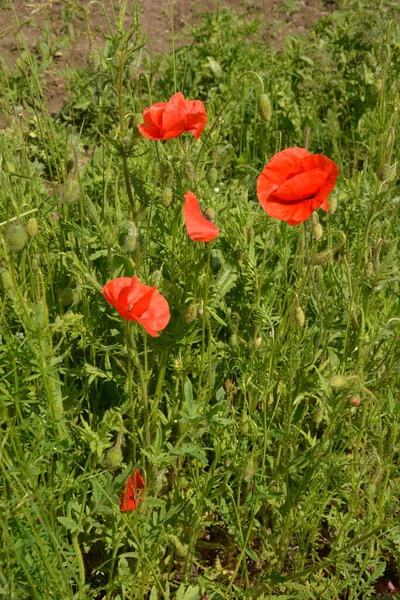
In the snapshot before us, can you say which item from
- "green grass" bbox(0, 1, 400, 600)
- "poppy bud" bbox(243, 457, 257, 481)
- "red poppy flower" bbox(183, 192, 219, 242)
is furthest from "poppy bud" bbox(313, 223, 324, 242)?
"poppy bud" bbox(243, 457, 257, 481)

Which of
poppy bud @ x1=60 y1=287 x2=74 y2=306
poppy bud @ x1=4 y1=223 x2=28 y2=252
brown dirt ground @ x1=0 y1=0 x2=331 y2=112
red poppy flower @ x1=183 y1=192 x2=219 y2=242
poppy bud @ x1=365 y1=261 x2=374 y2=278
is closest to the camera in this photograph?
poppy bud @ x1=4 y1=223 x2=28 y2=252

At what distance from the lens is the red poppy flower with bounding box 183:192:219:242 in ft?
6.04

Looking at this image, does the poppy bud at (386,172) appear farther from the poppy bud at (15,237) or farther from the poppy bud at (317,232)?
the poppy bud at (15,237)

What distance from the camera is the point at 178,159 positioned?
87.1 inches

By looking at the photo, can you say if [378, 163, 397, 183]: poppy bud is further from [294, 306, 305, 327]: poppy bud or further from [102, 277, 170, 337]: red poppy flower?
[102, 277, 170, 337]: red poppy flower

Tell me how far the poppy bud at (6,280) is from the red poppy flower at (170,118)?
0.58 metres

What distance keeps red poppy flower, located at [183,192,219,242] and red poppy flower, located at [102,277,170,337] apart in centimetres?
17

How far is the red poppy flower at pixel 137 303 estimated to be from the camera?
1.72 metres

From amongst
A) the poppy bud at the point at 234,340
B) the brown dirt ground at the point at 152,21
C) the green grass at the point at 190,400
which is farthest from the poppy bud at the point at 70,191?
the brown dirt ground at the point at 152,21

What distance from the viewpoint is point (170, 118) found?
6.91 ft

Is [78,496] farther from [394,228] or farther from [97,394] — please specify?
[394,228]

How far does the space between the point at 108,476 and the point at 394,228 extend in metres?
1.61

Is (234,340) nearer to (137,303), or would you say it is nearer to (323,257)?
(323,257)

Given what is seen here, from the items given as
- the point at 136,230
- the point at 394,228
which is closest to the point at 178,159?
the point at 136,230
